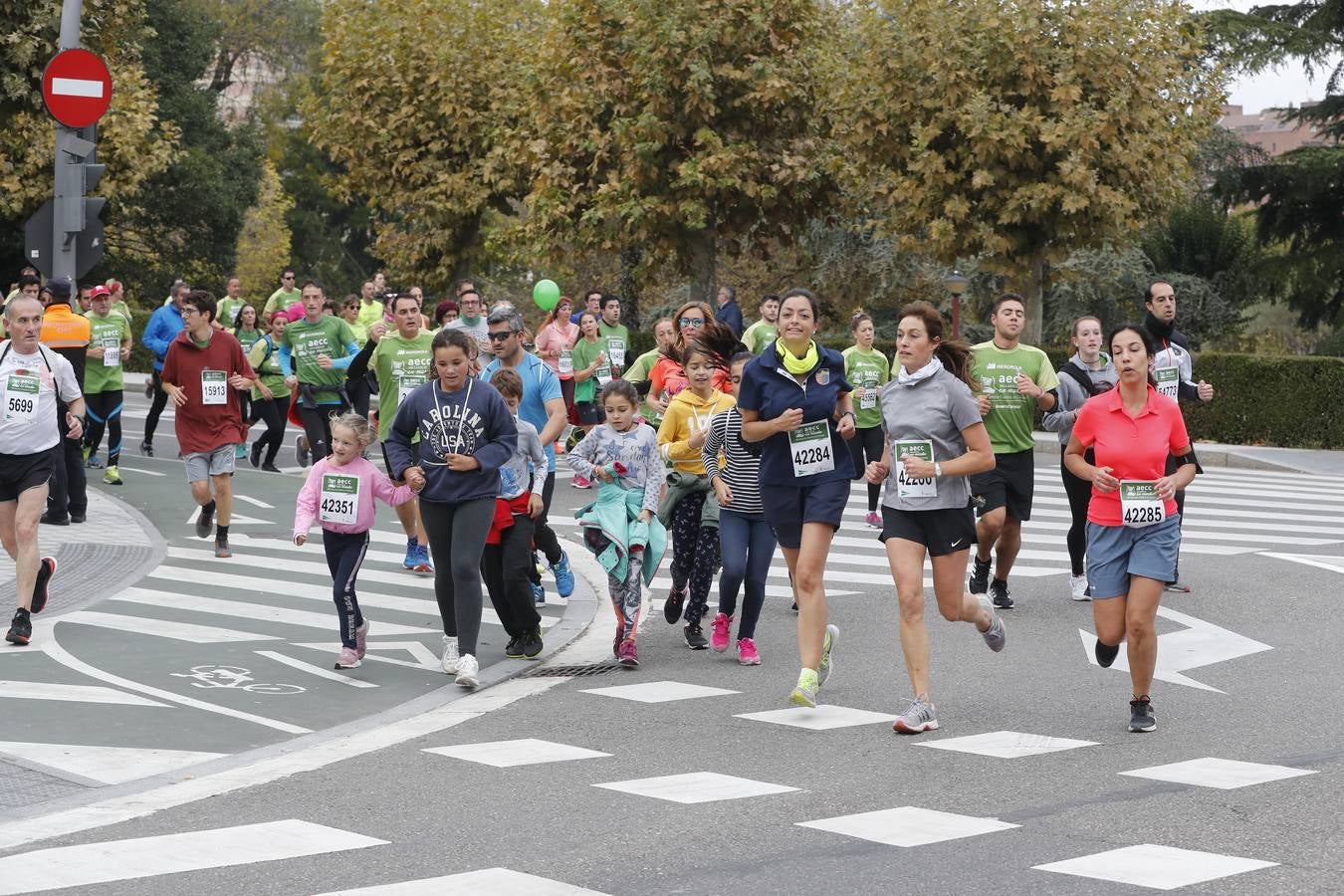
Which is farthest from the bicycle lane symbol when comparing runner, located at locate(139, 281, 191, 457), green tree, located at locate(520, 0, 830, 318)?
green tree, located at locate(520, 0, 830, 318)

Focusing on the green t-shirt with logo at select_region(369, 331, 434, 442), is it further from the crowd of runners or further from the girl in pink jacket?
the girl in pink jacket

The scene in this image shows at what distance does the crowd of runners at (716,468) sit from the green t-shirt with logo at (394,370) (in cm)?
3

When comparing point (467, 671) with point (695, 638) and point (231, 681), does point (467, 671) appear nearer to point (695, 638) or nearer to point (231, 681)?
point (231, 681)

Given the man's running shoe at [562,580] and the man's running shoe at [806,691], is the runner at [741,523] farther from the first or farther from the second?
the man's running shoe at [562,580]

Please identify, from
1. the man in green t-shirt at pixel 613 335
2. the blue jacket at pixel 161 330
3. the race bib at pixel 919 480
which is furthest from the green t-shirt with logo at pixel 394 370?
the blue jacket at pixel 161 330

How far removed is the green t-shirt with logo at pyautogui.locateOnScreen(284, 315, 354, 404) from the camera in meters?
17.4

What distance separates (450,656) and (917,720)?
2656 mm

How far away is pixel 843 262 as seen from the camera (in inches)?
1750

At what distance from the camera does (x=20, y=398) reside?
10.4 meters

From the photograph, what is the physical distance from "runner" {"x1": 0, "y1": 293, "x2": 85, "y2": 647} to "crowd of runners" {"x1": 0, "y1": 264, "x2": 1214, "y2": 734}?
0.01 m

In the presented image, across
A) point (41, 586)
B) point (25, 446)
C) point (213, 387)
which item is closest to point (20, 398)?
point (25, 446)

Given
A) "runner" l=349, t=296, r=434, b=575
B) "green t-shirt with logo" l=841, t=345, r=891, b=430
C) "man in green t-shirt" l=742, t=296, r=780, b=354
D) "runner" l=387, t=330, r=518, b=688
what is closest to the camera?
"runner" l=387, t=330, r=518, b=688

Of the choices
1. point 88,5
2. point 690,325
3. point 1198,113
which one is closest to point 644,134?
point 1198,113

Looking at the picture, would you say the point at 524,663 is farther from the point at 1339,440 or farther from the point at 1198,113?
the point at 1198,113
